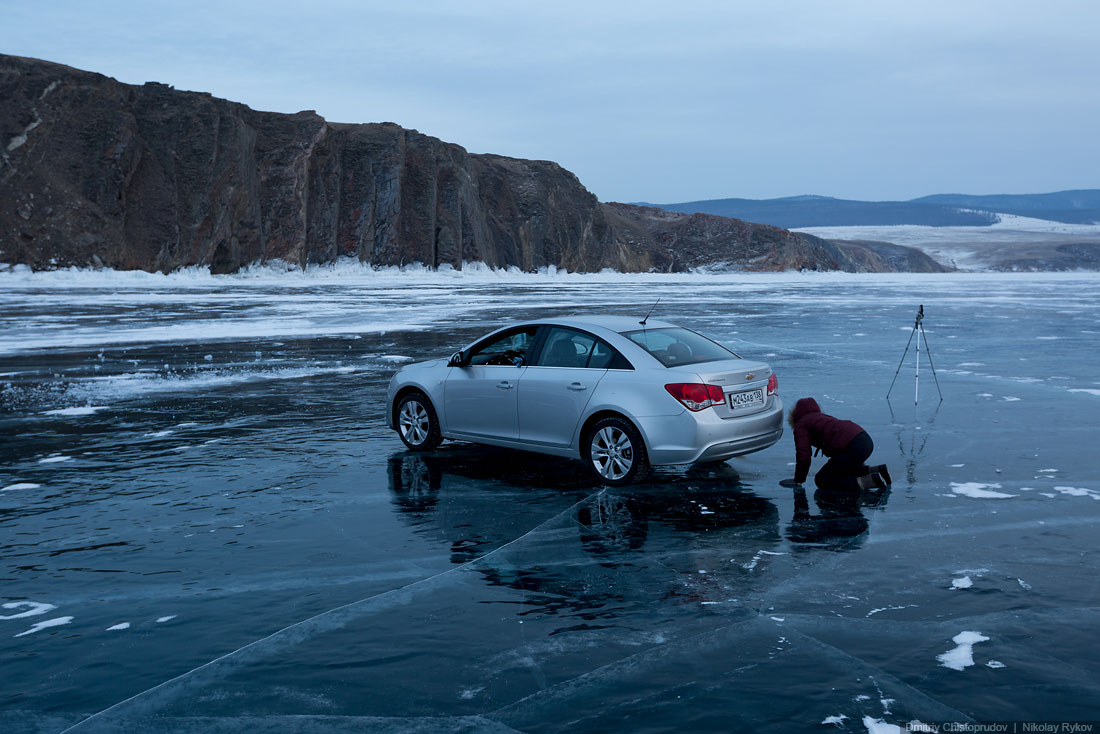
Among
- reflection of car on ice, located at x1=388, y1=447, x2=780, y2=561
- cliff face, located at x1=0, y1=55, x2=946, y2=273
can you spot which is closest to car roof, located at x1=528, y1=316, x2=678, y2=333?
reflection of car on ice, located at x1=388, y1=447, x2=780, y2=561

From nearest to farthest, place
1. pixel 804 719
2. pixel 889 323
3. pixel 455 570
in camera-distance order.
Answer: pixel 804 719 < pixel 455 570 < pixel 889 323

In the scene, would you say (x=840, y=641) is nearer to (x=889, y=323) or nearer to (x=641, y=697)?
(x=641, y=697)

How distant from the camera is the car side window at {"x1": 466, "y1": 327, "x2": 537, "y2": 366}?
32.4 feet

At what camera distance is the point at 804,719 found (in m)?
4.32

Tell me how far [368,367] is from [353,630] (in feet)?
44.0

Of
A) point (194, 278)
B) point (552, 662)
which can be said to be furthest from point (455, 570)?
point (194, 278)

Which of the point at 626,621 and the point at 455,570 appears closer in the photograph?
the point at 626,621

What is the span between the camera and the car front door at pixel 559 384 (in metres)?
8.92

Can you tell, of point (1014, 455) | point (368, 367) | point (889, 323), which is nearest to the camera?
point (1014, 455)

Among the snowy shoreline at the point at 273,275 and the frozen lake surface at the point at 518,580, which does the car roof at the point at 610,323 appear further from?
the snowy shoreline at the point at 273,275

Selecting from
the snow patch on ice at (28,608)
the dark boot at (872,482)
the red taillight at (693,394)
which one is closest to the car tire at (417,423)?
the red taillight at (693,394)

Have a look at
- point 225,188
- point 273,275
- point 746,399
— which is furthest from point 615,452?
point 273,275

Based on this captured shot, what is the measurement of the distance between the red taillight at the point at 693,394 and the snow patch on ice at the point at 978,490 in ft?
7.46

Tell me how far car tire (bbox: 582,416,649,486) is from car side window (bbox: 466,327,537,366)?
1.21 meters
